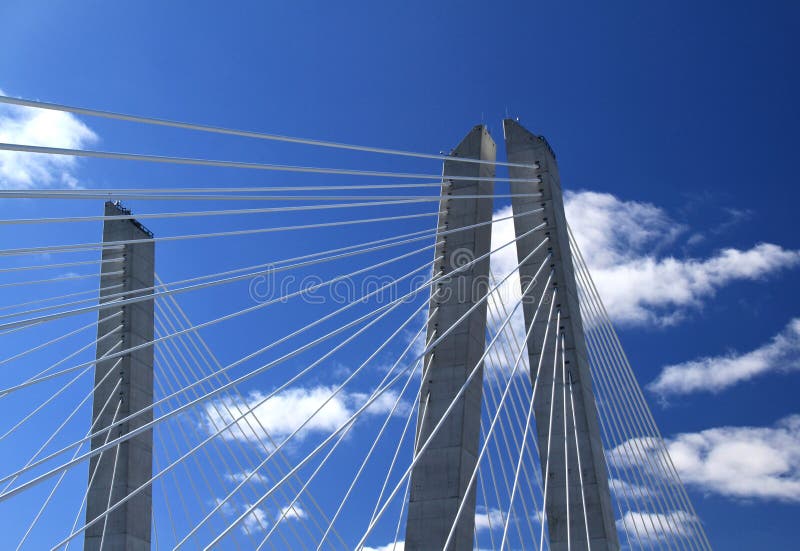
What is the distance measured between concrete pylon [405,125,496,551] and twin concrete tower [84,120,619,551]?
0.02 metres

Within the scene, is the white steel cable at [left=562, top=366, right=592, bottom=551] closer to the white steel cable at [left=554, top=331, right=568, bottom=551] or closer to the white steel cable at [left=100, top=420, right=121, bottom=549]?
the white steel cable at [left=554, top=331, right=568, bottom=551]

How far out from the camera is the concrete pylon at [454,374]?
520 inches

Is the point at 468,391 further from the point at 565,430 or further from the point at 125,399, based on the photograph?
the point at 125,399

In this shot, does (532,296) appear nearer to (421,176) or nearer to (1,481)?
(421,176)

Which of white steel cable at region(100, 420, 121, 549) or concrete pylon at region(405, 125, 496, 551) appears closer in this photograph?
concrete pylon at region(405, 125, 496, 551)

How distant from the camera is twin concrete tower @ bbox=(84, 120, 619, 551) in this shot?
13.1 m

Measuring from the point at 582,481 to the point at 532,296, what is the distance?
3009 mm

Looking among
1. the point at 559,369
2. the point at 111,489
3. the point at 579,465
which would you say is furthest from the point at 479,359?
the point at 111,489

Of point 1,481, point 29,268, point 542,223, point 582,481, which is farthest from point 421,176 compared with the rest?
point 1,481

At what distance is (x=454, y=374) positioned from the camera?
14016 millimetres

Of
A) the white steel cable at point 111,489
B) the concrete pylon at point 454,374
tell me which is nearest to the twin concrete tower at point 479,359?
the concrete pylon at point 454,374

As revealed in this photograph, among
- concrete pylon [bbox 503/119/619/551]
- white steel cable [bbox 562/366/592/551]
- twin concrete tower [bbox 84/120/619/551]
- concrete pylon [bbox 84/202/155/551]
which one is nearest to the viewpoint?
white steel cable [bbox 562/366/592/551]

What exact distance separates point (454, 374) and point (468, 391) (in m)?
0.33

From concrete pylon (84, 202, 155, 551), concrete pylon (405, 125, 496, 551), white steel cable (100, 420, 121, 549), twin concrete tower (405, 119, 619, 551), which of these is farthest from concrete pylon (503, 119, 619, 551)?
white steel cable (100, 420, 121, 549)
